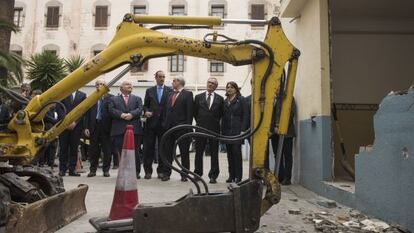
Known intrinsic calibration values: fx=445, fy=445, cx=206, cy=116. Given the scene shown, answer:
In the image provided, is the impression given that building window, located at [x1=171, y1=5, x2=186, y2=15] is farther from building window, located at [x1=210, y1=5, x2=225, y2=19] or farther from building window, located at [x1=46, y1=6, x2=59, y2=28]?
building window, located at [x1=46, y1=6, x2=59, y2=28]

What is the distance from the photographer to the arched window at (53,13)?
34.0 m

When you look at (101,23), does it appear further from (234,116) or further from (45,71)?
(234,116)

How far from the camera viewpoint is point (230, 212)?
3844 mm

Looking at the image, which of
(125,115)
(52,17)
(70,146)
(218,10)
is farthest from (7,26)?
(52,17)

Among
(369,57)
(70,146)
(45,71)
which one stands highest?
(45,71)

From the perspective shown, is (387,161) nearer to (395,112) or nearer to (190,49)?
(395,112)

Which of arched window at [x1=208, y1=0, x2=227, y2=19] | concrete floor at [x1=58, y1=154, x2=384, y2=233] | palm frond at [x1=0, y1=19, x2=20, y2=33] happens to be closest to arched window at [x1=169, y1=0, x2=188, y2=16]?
arched window at [x1=208, y1=0, x2=227, y2=19]

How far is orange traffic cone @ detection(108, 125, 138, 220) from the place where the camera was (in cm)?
471

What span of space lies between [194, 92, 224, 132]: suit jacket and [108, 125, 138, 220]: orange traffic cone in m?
3.74

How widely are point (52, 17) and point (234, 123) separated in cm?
2931

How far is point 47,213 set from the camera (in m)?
4.23

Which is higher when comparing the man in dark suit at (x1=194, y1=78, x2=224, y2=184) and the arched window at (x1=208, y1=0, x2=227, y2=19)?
the arched window at (x1=208, y1=0, x2=227, y2=19)

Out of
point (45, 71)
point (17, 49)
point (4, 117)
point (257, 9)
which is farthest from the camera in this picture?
point (17, 49)

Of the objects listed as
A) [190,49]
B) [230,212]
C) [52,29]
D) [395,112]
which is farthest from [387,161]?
[52,29]
